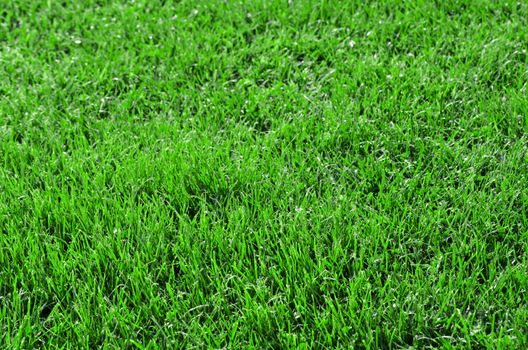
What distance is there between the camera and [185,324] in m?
2.88

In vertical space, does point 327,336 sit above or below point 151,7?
below

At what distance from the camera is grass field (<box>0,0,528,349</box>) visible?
2896 mm

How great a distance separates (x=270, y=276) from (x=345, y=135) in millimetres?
978

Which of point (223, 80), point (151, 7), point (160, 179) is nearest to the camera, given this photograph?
point (160, 179)

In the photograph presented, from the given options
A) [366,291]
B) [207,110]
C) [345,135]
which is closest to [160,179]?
[207,110]

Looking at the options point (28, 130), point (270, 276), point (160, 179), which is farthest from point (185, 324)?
point (28, 130)

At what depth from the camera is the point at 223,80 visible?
4344 mm

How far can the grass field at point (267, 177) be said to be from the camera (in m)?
2.90

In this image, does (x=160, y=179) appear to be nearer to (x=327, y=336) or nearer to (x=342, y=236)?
(x=342, y=236)

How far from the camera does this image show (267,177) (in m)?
3.54

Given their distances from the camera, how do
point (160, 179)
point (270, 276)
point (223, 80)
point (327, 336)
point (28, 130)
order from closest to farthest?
point (327, 336), point (270, 276), point (160, 179), point (28, 130), point (223, 80)

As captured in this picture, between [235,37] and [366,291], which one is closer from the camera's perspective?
[366,291]

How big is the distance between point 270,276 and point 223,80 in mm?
1578

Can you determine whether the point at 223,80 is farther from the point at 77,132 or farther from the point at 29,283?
the point at 29,283
